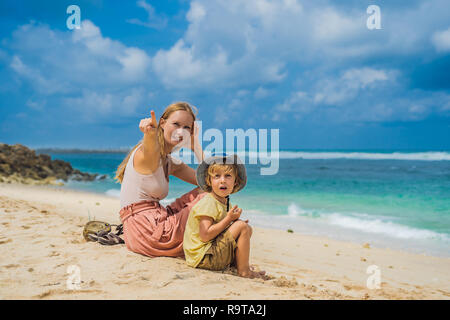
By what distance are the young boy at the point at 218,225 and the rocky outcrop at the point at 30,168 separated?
1388 centimetres

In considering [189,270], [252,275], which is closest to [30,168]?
[189,270]

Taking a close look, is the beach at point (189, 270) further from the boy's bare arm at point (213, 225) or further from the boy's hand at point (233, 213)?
the boy's hand at point (233, 213)

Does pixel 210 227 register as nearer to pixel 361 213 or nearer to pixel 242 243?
pixel 242 243

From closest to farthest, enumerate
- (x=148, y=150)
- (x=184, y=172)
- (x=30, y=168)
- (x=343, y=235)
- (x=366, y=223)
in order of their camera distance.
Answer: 1. (x=148, y=150)
2. (x=184, y=172)
3. (x=343, y=235)
4. (x=366, y=223)
5. (x=30, y=168)

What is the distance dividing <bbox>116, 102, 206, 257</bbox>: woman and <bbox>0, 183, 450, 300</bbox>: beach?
0.17 metres

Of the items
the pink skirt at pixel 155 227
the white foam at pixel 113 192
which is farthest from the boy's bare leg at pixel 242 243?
the white foam at pixel 113 192

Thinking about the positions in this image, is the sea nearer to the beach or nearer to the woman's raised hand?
→ the beach

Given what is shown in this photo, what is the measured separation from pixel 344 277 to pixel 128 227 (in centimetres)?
280

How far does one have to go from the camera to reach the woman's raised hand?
3289 mm

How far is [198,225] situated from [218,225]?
0.89 ft

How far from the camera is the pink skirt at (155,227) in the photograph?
366 centimetres

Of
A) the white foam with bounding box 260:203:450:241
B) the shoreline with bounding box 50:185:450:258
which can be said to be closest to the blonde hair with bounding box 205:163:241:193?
the shoreline with bounding box 50:185:450:258

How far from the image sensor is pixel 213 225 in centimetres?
322
